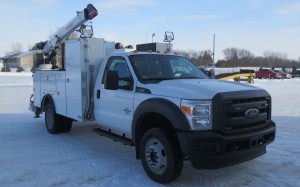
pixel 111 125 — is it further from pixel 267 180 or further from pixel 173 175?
pixel 267 180

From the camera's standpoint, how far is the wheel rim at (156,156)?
505cm

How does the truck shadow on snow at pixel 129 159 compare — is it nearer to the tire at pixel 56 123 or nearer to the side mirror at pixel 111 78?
the tire at pixel 56 123

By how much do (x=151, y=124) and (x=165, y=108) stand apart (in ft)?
2.52

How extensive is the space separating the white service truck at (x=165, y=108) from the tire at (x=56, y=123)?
0.92m

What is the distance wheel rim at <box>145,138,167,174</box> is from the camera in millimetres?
5055

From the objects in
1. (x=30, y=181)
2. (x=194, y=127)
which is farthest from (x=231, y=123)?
(x=30, y=181)

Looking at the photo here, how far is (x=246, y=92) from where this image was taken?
4922mm

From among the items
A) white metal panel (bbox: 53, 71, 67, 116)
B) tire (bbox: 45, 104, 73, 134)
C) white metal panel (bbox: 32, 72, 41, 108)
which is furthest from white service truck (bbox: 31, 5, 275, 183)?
white metal panel (bbox: 32, 72, 41, 108)

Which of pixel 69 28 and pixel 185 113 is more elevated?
pixel 69 28

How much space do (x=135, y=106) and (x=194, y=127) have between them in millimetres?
1356

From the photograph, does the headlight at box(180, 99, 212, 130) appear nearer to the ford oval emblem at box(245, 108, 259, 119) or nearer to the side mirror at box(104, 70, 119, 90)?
Answer: the ford oval emblem at box(245, 108, 259, 119)

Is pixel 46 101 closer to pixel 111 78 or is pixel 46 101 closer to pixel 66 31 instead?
pixel 66 31

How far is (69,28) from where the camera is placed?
11.2 m

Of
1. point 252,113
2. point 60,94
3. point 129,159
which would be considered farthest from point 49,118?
point 252,113
